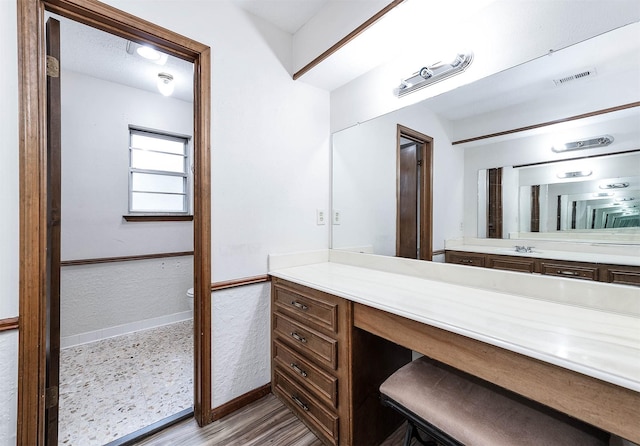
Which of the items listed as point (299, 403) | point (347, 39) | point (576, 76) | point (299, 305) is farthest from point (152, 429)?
point (576, 76)

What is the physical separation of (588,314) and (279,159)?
1721mm

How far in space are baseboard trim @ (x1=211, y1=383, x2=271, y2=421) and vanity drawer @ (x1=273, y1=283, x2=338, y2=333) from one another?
0.55 m

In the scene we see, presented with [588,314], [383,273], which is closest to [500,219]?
[588,314]

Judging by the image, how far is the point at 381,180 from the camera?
194cm

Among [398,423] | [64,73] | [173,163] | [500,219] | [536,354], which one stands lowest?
[398,423]

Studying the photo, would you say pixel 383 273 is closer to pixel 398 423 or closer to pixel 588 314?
pixel 398 423

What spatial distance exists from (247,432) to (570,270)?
175cm

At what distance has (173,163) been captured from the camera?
314 cm

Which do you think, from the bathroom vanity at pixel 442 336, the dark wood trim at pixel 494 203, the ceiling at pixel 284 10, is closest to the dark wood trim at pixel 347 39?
the ceiling at pixel 284 10

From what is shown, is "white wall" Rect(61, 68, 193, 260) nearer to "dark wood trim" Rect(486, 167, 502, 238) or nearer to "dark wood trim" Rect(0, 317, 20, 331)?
"dark wood trim" Rect(0, 317, 20, 331)

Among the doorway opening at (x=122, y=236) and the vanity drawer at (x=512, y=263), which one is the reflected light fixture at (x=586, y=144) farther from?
the doorway opening at (x=122, y=236)

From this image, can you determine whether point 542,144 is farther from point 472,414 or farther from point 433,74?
point 472,414

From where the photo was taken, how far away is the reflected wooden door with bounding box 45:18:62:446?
3.97 feet

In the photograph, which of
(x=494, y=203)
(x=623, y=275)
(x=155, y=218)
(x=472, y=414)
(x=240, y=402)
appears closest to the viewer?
(x=472, y=414)
